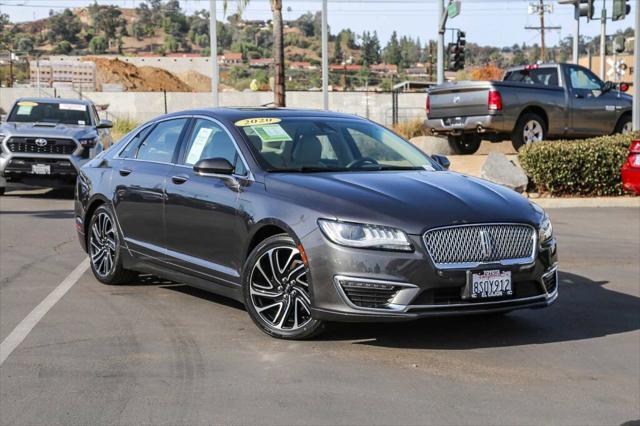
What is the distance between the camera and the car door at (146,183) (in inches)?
327

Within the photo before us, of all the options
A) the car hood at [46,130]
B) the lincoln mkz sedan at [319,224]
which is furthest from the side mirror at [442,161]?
the car hood at [46,130]

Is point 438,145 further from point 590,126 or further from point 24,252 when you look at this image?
point 24,252

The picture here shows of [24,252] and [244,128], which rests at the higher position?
[244,128]

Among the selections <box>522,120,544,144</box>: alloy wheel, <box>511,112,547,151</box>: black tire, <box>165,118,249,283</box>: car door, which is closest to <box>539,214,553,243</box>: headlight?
<box>165,118,249,283</box>: car door

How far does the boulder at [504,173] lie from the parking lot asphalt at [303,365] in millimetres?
7793

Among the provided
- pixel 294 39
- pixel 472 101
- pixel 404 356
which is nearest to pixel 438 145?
pixel 472 101

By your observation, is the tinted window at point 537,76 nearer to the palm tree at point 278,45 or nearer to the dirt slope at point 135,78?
A: the palm tree at point 278,45

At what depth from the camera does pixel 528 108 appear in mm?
20750

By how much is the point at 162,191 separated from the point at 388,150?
1.83 m

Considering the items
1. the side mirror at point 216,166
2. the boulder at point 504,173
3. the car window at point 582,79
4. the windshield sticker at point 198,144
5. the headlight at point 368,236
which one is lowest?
the boulder at point 504,173

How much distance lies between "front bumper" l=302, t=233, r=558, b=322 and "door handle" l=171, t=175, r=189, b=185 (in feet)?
5.57

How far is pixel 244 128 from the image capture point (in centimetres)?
777

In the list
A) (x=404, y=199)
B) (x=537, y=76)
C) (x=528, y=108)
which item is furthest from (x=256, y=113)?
(x=537, y=76)

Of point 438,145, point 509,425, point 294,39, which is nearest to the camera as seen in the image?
point 509,425
